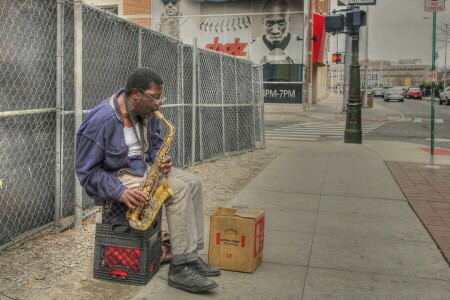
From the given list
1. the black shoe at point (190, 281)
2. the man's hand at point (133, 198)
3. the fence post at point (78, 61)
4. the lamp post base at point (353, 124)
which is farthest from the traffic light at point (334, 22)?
the man's hand at point (133, 198)

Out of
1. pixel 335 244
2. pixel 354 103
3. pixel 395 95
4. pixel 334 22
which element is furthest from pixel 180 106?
pixel 395 95

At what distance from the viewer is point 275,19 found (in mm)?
28781

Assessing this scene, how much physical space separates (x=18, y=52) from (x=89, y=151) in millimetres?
1487

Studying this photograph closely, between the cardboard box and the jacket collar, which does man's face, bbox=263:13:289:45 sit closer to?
the cardboard box

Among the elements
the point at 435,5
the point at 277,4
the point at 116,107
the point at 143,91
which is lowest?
the point at 116,107

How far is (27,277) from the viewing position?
12.9 ft

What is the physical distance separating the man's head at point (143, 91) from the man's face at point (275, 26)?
85.1 ft

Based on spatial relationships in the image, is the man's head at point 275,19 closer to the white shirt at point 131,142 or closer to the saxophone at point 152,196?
the white shirt at point 131,142

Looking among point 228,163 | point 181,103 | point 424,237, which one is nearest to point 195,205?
point 424,237

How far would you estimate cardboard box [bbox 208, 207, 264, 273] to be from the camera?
4.09 meters

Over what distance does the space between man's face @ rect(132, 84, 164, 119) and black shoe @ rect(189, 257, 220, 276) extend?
1.20m

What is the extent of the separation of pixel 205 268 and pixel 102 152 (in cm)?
122

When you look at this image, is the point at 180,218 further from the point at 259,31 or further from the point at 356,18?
the point at 259,31

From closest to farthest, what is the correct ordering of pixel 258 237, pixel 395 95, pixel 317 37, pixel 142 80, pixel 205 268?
pixel 142 80 < pixel 205 268 < pixel 258 237 < pixel 317 37 < pixel 395 95
